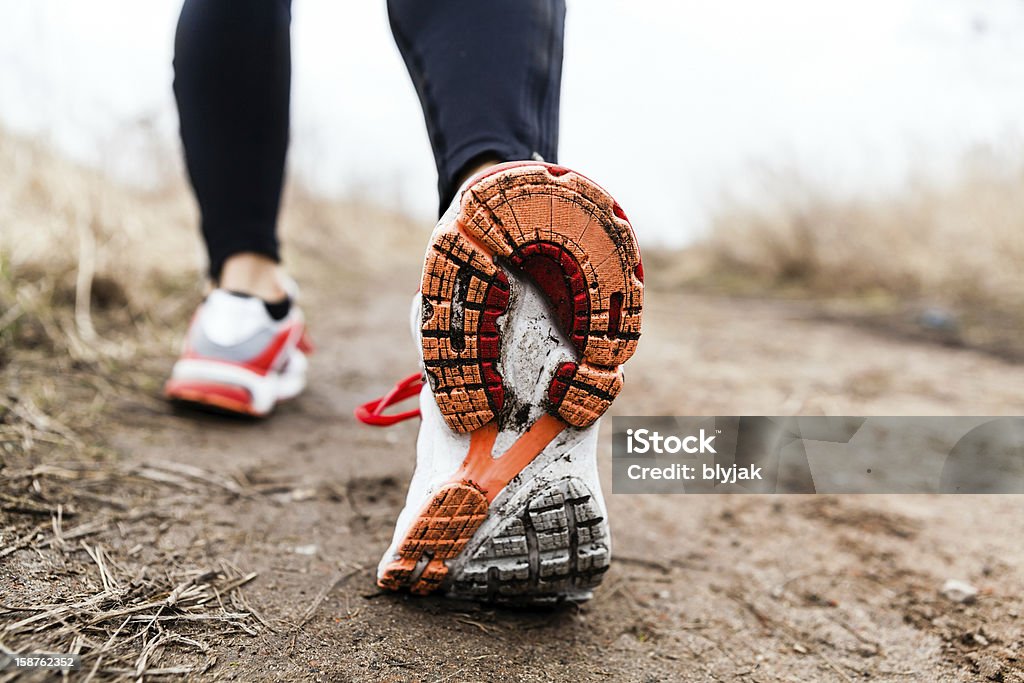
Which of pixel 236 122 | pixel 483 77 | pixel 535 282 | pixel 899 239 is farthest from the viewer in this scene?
pixel 899 239

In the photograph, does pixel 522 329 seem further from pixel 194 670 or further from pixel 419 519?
pixel 194 670

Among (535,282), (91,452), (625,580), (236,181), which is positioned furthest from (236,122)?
(625,580)

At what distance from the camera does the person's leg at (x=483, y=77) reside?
0.88 m

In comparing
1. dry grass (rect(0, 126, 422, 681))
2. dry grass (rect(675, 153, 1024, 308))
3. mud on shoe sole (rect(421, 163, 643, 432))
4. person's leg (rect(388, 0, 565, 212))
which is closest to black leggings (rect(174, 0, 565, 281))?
person's leg (rect(388, 0, 565, 212))

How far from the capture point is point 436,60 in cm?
92

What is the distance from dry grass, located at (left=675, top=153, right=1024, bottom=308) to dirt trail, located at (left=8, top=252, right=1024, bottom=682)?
157 inches

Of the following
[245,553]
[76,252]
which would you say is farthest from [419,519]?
[76,252]

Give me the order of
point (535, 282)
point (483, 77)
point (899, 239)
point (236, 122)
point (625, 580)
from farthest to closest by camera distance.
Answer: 1. point (899, 239)
2. point (236, 122)
3. point (625, 580)
4. point (483, 77)
5. point (535, 282)

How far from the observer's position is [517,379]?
786 millimetres

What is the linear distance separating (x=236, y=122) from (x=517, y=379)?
930 mm

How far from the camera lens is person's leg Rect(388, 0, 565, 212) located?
88cm

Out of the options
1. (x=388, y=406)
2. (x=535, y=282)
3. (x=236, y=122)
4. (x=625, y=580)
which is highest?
(x=236, y=122)

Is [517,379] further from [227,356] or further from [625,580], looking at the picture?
[227,356]

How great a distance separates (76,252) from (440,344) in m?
1.87
